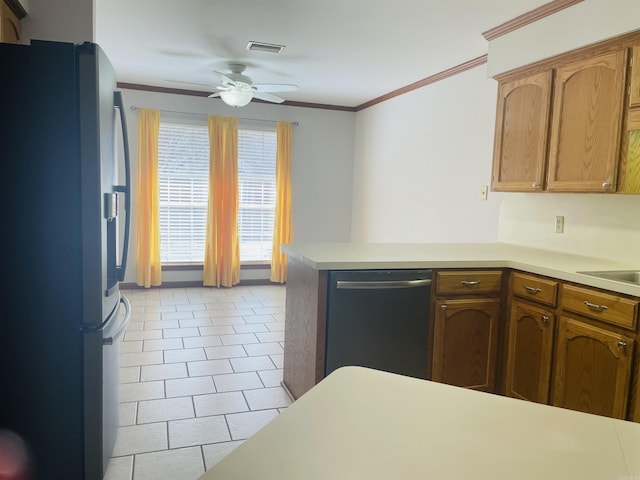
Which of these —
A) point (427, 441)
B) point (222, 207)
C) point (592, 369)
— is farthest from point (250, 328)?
point (427, 441)

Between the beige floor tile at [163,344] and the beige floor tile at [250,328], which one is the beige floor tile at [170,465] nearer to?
the beige floor tile at [163,344]

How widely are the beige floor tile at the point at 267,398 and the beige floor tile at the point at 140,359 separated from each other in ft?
2.99

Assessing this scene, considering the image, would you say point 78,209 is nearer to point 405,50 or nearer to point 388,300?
point 388,300

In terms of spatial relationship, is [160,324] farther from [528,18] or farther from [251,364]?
[528,18]

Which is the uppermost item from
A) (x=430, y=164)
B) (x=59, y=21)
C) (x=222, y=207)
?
(x=59, y=21)

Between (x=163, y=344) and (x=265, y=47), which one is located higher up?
(x=265, y=47)

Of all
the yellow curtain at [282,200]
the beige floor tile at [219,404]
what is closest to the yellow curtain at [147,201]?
the yellow curtain at [282,200]

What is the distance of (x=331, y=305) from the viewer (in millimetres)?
2449

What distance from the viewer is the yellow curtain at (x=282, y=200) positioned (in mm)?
6371

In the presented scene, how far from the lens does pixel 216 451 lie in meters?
2.37

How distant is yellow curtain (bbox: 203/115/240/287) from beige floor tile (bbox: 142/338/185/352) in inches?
86.3

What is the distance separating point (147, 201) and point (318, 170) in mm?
2297

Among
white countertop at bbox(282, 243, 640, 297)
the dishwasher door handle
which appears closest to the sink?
white countertop at bbox(282, 243, 640, 297)

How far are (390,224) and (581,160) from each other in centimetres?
310
